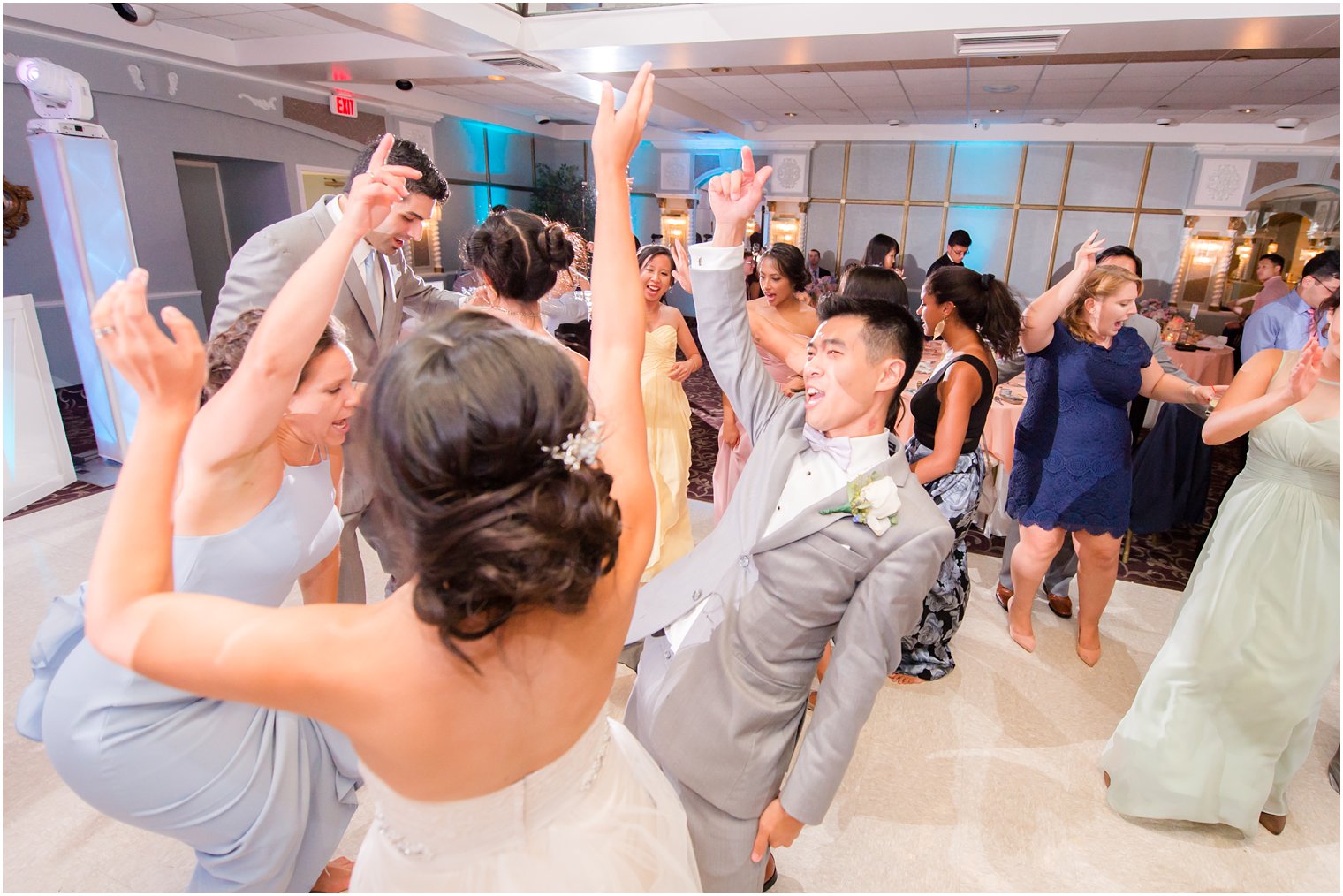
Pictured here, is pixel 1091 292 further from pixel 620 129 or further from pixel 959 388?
pixel 620 129

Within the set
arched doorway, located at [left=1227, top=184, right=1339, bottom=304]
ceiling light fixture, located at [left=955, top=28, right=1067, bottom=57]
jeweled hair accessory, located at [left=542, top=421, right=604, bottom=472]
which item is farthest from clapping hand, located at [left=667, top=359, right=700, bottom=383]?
arched doorway, located at [left=1227, top=184, right=1339, bottom=304]

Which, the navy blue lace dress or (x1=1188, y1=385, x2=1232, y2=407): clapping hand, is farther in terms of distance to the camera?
the navy blue lace dress

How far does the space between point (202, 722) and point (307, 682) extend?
2.59 ft

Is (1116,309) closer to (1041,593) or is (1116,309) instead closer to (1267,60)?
(1041,593)

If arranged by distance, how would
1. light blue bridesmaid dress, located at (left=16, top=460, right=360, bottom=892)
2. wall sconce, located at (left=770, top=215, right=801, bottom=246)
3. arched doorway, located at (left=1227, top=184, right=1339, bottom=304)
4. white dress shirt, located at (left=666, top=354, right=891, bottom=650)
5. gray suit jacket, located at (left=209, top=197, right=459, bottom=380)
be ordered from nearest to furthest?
light blue bridesmaid dress, located at (left=16, top=460, right=360, bottom=892) → white dress shirt, located at (left=666, top=354, right=891, bottom=650) → gray suit jacket, located at (left=209, top=197, right=459, bottom=380) → arched doorway, located at (left=1227, top=184, right=1339, bottom=304) → wall sconce, located at (left=770, top=215, right=801, bottom=246)

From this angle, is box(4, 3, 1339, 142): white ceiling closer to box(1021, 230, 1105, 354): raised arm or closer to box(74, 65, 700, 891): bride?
box(1021, 230, 1105, 354): raised arm

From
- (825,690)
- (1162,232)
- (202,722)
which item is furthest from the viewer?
(1162,232)

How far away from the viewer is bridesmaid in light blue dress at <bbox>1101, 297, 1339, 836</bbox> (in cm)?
202

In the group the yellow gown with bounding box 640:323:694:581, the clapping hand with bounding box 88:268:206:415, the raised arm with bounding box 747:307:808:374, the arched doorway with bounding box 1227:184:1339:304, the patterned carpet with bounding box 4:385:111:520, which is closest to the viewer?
the clapping hand with bounding box 88:268:206:415

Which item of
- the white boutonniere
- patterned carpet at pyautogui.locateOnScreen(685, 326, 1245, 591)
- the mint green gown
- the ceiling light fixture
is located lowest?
patterned carpet at pyautogui.locateOnScreen(685, 326, 1245, 591)

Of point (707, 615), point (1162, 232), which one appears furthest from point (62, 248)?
point (1162, 232)

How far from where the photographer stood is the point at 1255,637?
6.81ft

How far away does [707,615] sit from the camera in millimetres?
1612

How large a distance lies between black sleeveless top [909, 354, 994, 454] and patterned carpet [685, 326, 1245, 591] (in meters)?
1.24
